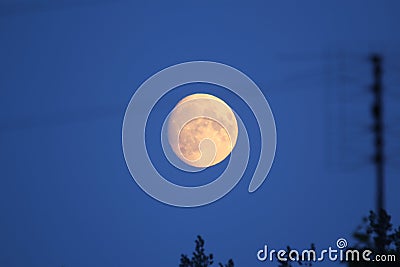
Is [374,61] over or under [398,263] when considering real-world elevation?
over

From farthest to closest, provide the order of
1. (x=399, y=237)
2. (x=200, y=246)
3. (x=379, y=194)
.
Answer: (x=200, y=246)
(x=399, y=237)
(x=379, y=194)

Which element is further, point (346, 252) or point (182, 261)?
point (182, 261)

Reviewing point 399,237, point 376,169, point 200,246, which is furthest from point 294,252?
point 200,246

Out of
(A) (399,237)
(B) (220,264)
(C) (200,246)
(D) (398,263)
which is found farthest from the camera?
(C) (200,246)

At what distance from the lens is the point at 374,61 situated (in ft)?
80.6

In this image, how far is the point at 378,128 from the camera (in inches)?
971

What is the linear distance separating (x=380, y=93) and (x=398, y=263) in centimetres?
547

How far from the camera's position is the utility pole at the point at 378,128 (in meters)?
24.0

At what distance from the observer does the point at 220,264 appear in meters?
37.4

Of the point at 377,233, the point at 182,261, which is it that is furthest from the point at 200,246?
the point at 377,233

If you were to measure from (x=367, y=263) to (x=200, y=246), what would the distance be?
1501 centimetres

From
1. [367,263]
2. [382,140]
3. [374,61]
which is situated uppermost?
[374,61]

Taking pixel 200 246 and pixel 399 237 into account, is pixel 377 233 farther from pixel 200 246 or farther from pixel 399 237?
pixel 200 246

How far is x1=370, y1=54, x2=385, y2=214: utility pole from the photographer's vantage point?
24.0 metres
